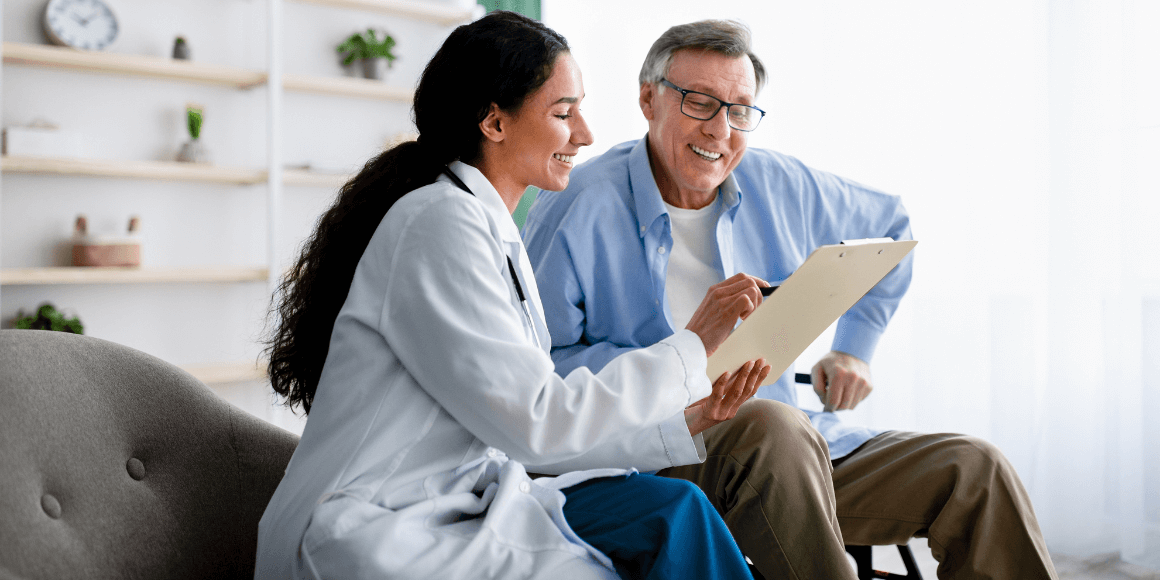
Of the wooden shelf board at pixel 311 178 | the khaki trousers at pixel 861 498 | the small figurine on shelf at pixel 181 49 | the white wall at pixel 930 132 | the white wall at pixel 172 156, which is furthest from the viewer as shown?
the wooden shelf board at pixel 311 178

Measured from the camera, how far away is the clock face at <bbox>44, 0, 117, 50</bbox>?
324 centimetres

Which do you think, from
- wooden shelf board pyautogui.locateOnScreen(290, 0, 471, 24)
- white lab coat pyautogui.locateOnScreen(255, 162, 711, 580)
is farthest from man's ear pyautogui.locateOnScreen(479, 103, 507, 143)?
wooden shelf board pyautogui.locateOnScreen(290, 0, 471, 24)

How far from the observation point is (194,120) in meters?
3.45

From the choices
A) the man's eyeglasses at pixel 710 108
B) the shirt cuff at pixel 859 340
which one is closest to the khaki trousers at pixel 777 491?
the shirt cuff at pixel 859 340

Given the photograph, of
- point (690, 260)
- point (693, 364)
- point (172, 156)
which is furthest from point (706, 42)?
point (172, 156)

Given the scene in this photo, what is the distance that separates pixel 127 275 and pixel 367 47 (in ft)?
4.58

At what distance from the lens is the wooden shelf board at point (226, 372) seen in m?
3.37

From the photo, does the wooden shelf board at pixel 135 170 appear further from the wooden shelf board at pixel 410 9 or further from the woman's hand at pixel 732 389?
the woman's hand at pixel 732 389

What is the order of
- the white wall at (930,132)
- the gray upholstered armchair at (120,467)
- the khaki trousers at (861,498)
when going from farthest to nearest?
the white wall at (930,132)
the khaki trousers at (861,498)
the gray upholstered armchair at (120,467)

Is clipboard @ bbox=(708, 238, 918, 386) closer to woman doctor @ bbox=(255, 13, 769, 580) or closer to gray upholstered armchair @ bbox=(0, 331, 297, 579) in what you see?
woman doctor @ bbox=(255, 13, 769, 580)

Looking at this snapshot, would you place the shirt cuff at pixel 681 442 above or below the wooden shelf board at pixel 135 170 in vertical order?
below

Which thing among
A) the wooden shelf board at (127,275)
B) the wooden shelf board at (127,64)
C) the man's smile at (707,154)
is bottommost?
the wooden shelf board at (127,275)

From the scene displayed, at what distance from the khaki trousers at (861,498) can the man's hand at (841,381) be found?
0.55 ft

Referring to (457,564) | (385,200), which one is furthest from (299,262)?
(457,564)
